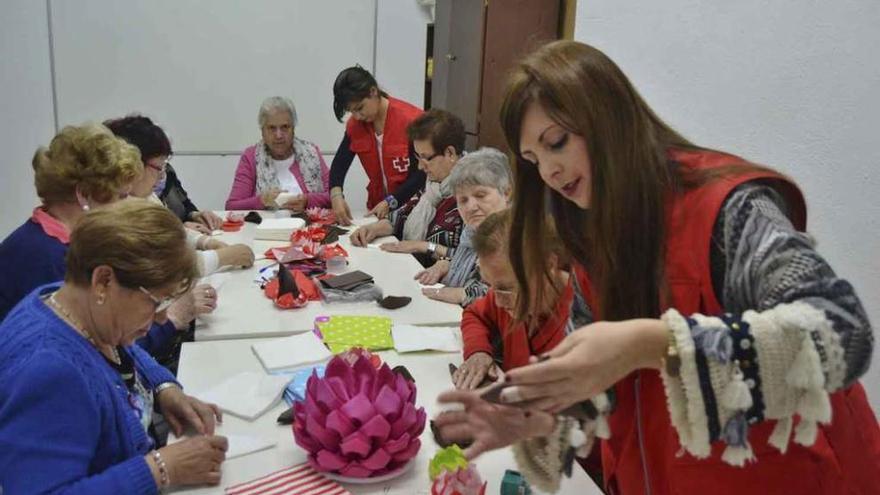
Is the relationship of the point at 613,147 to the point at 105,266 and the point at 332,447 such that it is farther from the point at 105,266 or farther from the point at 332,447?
the point at 105,266

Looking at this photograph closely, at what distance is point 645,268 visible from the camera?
42.7 inches

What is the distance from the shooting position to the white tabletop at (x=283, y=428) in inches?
56.0

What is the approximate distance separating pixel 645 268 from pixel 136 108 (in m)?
5.26

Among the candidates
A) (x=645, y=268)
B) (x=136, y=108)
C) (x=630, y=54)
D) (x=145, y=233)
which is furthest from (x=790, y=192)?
(x=136, y=108)

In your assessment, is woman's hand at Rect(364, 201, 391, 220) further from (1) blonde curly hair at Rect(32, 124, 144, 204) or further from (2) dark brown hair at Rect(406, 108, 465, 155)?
(1) blonde curly hair at Rect(32, 124, 144, 204)

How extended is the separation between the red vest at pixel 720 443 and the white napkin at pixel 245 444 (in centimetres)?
82

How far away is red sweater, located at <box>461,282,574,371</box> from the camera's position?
189 centimetres

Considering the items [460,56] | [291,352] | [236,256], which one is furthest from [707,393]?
[460,56]

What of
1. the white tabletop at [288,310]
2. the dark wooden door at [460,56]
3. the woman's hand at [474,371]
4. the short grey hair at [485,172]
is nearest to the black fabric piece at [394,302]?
the white tabletop at [288,310]

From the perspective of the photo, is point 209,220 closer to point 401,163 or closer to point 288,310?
point 401,163

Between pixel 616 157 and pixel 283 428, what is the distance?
1033 mm

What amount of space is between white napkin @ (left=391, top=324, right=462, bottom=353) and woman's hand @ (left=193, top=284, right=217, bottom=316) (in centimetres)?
62

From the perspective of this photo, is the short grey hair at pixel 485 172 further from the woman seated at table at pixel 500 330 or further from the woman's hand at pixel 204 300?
the woman's hand at pixel 204 300

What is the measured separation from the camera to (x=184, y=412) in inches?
63.8
